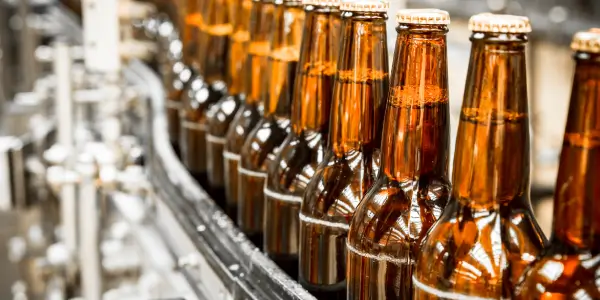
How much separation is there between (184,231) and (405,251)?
517 millimetres

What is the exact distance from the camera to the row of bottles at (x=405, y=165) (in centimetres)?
57

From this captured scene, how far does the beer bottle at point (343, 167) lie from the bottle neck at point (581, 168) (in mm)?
260

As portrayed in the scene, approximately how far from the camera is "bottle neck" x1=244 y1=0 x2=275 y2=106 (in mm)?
1072

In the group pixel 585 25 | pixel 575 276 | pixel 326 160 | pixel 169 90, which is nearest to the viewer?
pixel 575 276

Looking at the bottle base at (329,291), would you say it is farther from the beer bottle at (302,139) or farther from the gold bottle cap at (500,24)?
the gold bottle cap at (500,24)

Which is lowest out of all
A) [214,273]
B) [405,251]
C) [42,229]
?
[42,229]

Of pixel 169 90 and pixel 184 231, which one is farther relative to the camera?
pixel 169 90

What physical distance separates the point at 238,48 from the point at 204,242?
351mm

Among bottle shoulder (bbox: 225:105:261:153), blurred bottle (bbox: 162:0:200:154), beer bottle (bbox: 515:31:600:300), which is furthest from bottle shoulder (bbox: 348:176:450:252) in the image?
blurred bottle (bbox: 162:0:200:154)

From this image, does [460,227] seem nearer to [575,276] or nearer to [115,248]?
[575,276]

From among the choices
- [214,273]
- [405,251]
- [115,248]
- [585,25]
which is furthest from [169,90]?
[585,25]

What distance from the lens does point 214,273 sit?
0.98 meters

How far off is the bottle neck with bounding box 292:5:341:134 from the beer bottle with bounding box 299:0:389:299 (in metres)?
0.07

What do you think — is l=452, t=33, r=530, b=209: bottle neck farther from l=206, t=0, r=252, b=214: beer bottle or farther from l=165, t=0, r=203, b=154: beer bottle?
l=165, t=0, r=203, b=154: beer bottle
